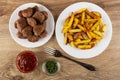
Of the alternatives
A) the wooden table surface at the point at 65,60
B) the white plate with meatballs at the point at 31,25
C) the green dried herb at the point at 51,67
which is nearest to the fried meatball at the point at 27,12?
the white plate with meatballs at the point at 31,25

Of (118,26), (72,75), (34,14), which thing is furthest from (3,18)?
(118,26)

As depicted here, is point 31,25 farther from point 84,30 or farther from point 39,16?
point 84,30

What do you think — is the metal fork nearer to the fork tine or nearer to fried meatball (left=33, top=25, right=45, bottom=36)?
the fork tine

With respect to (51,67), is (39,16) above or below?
above

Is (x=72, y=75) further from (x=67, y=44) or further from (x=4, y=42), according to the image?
(x=4, y=42)

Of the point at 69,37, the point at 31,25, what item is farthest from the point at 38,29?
the point at 69,37

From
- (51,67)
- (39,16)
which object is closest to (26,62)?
(51,67)
